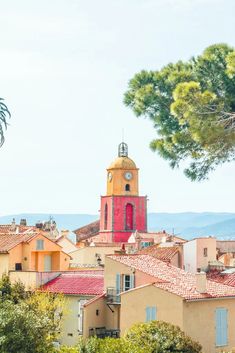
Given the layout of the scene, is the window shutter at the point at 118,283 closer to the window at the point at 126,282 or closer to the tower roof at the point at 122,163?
the window at the point at 126,282

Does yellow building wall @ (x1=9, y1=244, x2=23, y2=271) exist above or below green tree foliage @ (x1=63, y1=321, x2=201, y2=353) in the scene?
above

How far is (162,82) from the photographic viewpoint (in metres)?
30.7

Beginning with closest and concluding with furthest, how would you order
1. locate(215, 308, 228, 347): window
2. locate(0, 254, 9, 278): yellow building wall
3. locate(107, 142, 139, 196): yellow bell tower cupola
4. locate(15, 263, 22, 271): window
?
locate(215, 308, 228, 347): window, locate(0, 254, 9, 278): yellow building wall, locate(15, 263, 22, 271): window, locate(107, 142, 139, 196): yellow bell tower cupola

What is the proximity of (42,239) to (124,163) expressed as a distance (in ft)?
193

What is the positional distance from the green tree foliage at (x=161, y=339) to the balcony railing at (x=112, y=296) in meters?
9.22

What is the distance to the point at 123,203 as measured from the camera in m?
119

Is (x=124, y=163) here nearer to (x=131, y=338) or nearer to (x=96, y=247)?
(x=96, y=247)

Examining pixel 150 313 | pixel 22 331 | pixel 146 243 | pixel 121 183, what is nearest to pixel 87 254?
pixel 146 243

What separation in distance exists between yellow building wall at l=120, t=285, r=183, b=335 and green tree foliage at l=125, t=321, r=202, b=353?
3.38m

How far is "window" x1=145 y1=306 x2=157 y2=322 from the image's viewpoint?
4113cm

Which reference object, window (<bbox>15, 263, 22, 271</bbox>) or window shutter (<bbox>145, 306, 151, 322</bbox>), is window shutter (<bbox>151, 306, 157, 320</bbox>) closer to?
window shutter (<bbox>145, 306, 151, 322</bbox>)

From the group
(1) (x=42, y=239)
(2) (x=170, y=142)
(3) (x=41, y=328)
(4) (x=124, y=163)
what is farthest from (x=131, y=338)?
(4) (x=124, y=163)

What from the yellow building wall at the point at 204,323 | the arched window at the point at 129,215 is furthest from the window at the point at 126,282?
the arched window at the point at 129,215

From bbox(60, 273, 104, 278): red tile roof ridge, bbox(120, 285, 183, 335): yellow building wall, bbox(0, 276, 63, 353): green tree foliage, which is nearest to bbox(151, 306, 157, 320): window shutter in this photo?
bbox(120, 285, 183, 335): yellow building wall
